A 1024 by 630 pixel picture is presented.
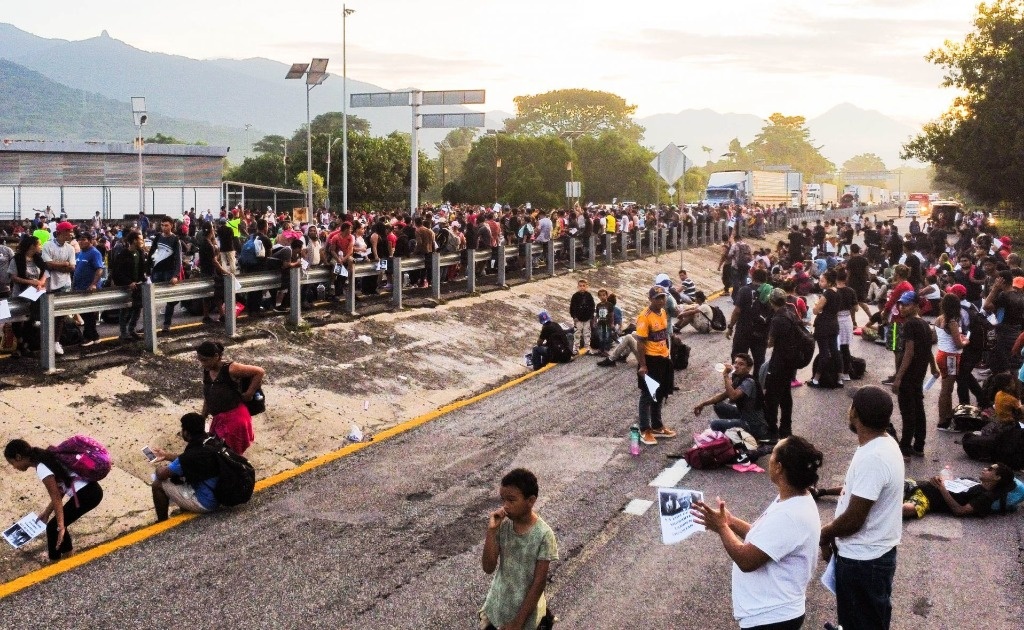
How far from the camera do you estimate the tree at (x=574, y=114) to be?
527 ft

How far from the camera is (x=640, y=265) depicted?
34.2 m

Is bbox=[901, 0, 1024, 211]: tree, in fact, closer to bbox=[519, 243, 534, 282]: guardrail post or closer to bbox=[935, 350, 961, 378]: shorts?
bbox=[519, 243, 534, 282]: guardrail post

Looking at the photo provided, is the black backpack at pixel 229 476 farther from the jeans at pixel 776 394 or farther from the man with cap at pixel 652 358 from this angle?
the jeans at pixel 776 394

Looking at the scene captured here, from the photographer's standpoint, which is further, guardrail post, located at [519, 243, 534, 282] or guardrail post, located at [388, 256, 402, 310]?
guardrail post, located at [519, 243, 534, 282]

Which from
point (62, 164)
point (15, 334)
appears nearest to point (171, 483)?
point (15, 334)

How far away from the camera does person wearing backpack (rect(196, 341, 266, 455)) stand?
953 cm

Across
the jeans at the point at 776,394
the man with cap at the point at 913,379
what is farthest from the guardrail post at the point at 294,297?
the man with cap at the point at 913,379

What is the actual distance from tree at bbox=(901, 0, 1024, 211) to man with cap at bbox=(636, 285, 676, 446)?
37265 millimetres

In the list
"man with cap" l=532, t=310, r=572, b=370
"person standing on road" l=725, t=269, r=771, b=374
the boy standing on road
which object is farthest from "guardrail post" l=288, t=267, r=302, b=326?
the boy standing on road

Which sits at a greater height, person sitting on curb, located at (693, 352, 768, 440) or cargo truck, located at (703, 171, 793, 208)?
cargo truck, located at (703, 171, 793, 208)

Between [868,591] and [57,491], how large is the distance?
594 centimetres

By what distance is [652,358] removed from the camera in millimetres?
12062

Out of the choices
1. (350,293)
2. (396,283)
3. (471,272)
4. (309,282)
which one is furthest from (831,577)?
(471,272)

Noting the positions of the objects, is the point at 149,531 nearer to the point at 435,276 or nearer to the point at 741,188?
the point at 435,276
